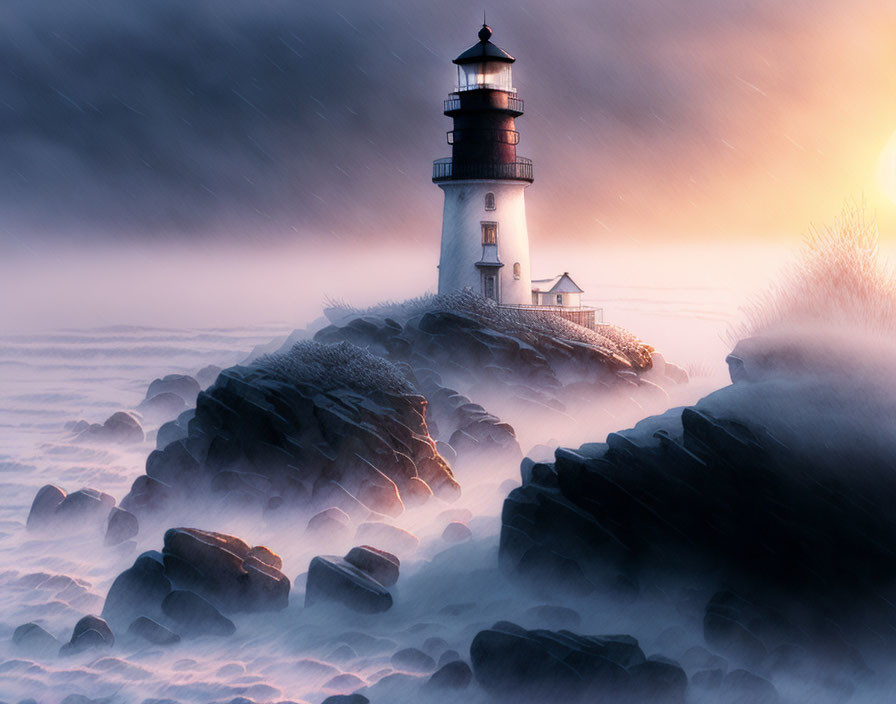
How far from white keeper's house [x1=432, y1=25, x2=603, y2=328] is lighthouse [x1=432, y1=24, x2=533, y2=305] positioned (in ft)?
0.14

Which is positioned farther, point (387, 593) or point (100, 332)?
point (100, 332)

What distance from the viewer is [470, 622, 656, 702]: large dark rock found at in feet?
45.5

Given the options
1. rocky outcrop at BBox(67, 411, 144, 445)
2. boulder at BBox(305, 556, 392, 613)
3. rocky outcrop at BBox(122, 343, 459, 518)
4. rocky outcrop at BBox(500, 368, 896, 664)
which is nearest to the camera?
rocky outcrop at BBox(500, 368, 896, 664)

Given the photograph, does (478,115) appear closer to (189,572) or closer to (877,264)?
(877,264)

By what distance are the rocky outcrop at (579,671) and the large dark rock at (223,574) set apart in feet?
18.0

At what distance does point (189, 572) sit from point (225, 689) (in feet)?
10.4

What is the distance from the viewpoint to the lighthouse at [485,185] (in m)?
37.6

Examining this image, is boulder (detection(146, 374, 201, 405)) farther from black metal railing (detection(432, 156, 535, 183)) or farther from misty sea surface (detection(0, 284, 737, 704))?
black metal railing (detection(432, 156, 535, 183))

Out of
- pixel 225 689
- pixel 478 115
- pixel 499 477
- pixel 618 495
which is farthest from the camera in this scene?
pixel 478 115

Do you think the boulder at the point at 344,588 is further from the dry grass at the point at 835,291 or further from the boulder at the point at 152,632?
the dry grass at the point at 835,291

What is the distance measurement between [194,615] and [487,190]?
25505mm

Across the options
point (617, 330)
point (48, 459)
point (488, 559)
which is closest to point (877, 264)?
point (488, 559)

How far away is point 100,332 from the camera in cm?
7456

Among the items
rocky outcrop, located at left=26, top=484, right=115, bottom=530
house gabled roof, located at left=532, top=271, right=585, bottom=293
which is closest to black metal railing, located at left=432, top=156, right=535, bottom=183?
house gabled roof, located at left=532, top=271, right=585, bottom=293
